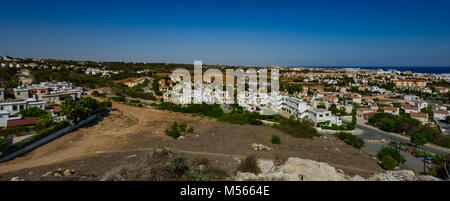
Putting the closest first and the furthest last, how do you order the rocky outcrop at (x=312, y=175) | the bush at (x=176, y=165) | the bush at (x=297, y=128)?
the rocky outcrop at (x=312, y=175)
the bush at (x=176, y=165)
the bush at (x=297, y=128)

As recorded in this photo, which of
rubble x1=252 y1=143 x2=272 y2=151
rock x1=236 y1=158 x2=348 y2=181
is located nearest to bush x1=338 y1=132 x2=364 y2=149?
rubble x1=252 y1=143 x2=272 y2=151

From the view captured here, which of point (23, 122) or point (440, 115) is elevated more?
point (23, 122)

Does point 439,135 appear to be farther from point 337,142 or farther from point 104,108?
point 104,108

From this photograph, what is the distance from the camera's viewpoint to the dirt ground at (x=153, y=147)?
10.5 metres

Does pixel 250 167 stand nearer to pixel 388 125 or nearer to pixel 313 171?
pixel 313 171

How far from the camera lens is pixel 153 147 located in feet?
45.1

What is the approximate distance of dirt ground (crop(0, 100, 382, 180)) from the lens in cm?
1052

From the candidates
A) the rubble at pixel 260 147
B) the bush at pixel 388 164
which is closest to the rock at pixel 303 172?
the rubble at pixel 260 147

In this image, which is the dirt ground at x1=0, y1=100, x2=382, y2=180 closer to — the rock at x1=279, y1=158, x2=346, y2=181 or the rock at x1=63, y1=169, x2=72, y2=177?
the rock at x1=63, y1=169, x2=72, y2=177

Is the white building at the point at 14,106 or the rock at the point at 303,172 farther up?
the white building at the point at 14,106

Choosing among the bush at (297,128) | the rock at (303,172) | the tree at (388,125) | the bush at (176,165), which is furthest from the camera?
the tree at (388,125)

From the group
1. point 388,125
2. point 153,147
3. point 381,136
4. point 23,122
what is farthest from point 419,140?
point 23,122

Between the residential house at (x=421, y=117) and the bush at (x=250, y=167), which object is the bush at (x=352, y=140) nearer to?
the bush at (x=250, y=167)
